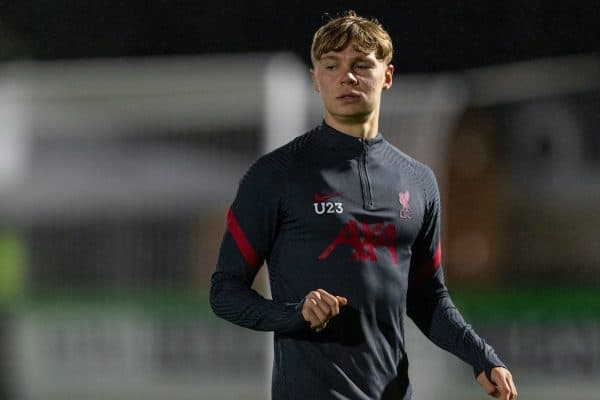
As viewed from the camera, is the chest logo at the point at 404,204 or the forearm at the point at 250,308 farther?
the chest logo at the point at 404,204

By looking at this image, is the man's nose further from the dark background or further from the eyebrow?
the dark background

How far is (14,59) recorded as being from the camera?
11.8 metres

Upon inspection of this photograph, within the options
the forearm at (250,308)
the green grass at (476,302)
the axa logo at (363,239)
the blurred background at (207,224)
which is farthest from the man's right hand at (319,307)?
the green grass at (476,302)

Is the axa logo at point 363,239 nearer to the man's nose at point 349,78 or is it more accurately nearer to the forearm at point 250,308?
the forearm at point 250,308

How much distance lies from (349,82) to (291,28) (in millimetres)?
9421

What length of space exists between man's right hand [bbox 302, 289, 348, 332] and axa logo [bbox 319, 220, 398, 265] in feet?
0.68

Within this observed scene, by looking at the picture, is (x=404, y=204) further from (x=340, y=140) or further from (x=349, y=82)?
(x=349, y=82)

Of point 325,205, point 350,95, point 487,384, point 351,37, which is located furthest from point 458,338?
point 351,37

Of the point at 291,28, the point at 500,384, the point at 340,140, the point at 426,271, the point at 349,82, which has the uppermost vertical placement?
the point at 291,28

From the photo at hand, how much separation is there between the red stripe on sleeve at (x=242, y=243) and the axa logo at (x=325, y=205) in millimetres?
166

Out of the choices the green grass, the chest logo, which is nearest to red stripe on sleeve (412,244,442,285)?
the chest logo

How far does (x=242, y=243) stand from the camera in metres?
3.34

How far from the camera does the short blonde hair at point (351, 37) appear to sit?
A: 131 inches

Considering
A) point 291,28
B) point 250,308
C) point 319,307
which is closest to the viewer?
point 319,307
